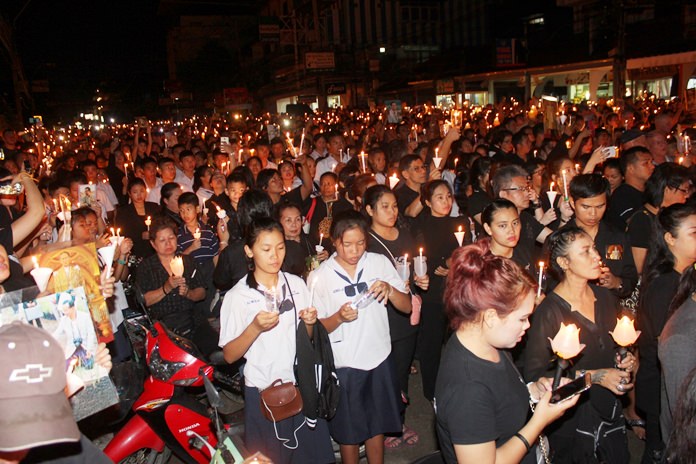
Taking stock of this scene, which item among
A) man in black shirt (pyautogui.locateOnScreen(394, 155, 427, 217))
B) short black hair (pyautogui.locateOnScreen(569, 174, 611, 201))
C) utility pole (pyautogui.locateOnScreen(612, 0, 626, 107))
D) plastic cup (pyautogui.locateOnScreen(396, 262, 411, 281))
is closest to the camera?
plastic cup (pyautogui.locateOnScreen(396, 262, 411, 281))

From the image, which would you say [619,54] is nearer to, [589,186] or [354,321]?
[589,186]

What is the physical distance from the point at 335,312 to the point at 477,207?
2581mm

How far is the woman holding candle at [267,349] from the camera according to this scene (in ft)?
12.8

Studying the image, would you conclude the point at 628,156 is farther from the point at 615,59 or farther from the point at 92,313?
the point at 615,59

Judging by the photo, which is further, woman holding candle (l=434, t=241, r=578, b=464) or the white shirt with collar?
the white shirt with collar

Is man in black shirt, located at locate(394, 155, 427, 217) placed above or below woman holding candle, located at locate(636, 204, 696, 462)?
above

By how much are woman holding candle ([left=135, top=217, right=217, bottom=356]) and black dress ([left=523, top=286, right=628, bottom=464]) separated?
3.10m

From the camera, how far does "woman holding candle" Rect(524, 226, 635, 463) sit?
11.5 ft

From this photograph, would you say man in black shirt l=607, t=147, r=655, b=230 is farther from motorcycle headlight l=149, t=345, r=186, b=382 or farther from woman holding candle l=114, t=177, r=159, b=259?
woman holding candle l=114, t=177, r=159, b=259

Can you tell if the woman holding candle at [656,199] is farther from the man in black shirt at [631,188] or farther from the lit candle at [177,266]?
the lit candle at [177,266]

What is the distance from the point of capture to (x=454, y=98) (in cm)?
2866

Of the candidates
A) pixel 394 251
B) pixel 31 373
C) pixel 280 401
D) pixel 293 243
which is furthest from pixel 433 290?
pixel 31 373

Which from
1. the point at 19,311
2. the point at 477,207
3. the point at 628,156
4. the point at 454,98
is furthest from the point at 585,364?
Answer: the point at 454,98

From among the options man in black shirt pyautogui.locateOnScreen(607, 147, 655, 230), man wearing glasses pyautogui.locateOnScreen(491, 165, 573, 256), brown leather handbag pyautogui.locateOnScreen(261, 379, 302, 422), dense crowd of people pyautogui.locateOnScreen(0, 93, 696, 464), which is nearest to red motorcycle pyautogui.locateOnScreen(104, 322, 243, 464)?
dense crowd of people pyautogui.locateOnScreen(0, 93, 696, 464)
